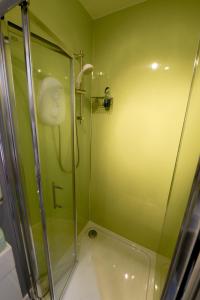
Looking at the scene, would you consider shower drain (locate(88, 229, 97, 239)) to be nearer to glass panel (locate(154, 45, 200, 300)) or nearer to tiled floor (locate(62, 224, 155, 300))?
tiled floor (locate(62, 224, 155, 300))

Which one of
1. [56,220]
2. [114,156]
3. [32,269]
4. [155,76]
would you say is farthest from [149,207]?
[155,76]

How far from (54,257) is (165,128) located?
1548 millimetres

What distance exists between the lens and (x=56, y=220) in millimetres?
1281

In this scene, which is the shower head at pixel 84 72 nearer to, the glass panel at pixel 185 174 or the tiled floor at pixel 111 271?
the glass panel at pixel 185 174

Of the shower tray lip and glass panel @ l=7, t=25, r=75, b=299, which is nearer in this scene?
glass panel @ l=7, t=25, r=75, b=299

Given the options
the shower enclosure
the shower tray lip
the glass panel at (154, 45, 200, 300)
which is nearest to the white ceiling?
the shower enclosure

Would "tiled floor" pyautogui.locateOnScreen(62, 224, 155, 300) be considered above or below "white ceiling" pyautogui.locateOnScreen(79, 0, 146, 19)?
below

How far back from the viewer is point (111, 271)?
1481mm

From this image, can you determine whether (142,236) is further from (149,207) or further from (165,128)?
(165,128)

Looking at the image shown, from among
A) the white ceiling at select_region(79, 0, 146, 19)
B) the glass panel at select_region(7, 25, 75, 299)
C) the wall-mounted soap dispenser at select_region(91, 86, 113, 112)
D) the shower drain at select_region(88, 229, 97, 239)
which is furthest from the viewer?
the shower drain at select_region(88, 229, 97, 239)

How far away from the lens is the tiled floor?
1.29m

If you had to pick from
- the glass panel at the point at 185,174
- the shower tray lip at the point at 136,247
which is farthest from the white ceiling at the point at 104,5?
the shower tray lip at the point at 136,247

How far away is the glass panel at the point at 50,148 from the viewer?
0.87 m

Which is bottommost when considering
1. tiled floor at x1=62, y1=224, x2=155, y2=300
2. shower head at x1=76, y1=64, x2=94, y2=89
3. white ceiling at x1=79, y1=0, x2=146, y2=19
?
tiled floor at x1=62, y1=224, x2=155, y2=300
